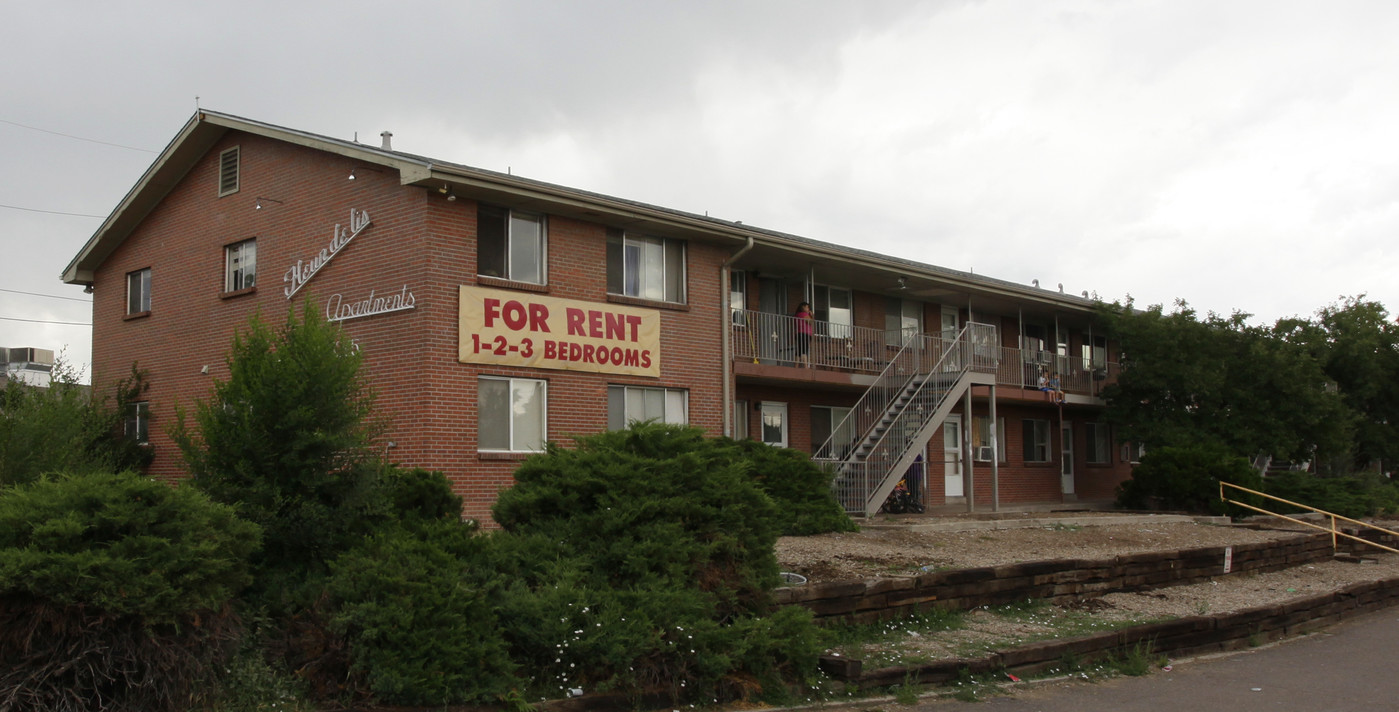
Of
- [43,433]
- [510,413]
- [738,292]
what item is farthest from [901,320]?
[43,433]

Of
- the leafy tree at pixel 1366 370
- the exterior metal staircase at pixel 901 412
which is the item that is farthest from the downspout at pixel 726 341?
the leafy tree at pixel 1366 370

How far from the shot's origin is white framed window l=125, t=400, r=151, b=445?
2183 centimetres

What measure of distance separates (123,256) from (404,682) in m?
19.7

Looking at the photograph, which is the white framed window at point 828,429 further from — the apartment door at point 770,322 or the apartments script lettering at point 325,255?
the apartments script lettering at point 325,255

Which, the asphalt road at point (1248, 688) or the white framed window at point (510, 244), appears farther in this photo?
the white framed window at point (510, 244)

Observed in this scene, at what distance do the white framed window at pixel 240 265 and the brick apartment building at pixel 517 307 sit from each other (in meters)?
0.06

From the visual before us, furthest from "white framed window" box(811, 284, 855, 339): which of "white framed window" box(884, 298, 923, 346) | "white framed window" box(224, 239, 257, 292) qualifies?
"white framed window" box(224, 239, 257, 292)

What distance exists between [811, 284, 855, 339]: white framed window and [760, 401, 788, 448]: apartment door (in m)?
2.00

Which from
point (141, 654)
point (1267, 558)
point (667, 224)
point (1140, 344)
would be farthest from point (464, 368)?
point (1140, 344)

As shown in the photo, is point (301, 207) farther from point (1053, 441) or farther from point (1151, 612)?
point (1053, 441)

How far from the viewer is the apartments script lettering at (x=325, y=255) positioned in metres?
18.0

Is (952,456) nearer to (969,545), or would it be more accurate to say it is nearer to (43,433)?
(969,545)

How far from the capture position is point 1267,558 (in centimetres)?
1655

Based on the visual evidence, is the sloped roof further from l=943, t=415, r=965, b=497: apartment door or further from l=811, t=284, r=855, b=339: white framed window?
l=943, t=415, r=965, b=497: apartment door
